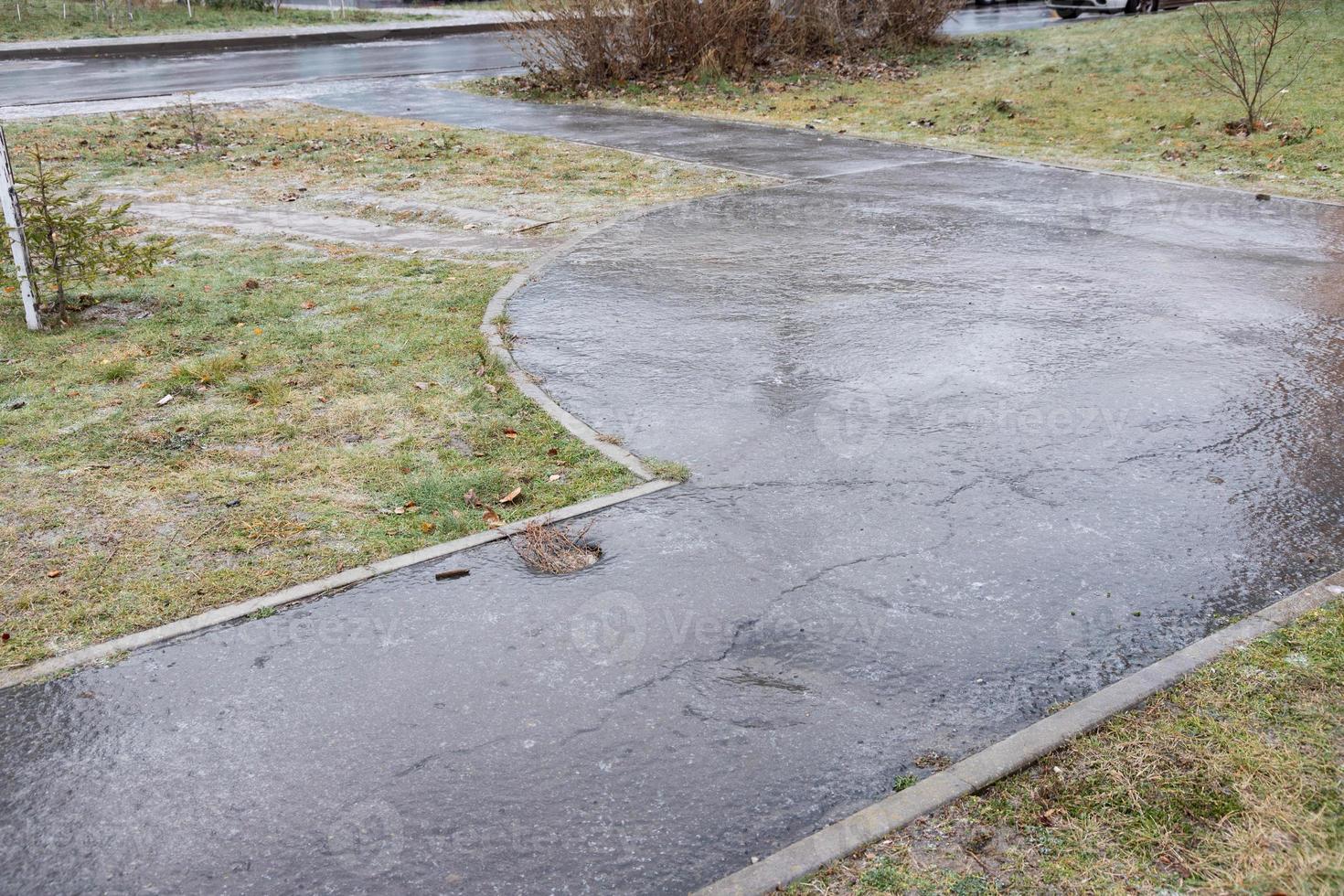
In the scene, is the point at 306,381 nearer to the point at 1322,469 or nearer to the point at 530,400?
the point at 530,400

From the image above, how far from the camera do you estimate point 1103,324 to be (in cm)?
769

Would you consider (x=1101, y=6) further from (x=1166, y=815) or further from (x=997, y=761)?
(x=1166, y=815)

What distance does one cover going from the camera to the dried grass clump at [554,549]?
4770 mm

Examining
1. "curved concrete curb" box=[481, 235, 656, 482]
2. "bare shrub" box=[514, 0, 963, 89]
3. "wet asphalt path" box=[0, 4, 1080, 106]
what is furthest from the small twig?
"wet asphalt path" box=[0, 4, 1080, 106]

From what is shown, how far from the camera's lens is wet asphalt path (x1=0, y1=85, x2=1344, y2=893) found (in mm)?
3328

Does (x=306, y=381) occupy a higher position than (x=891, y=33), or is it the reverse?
(x=891, y=33)

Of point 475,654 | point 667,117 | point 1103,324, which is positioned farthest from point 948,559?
point 667,117

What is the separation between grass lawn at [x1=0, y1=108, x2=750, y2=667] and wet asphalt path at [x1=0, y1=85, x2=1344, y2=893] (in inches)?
16.3

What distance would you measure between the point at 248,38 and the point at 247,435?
25.4 m

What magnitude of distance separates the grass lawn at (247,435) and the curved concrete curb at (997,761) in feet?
7.92

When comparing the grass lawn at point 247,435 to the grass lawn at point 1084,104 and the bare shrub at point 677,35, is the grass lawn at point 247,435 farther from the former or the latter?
the bare shrub at point 677,35

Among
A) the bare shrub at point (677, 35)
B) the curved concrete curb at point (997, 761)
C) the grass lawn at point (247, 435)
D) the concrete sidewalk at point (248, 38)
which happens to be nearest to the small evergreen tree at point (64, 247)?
the grass lawn at point (247, 435)

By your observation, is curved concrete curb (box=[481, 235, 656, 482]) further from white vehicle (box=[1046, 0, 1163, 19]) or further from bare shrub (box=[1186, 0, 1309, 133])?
white vehicle (box=[1046, 0, 1163, 19])

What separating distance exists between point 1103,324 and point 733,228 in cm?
387
